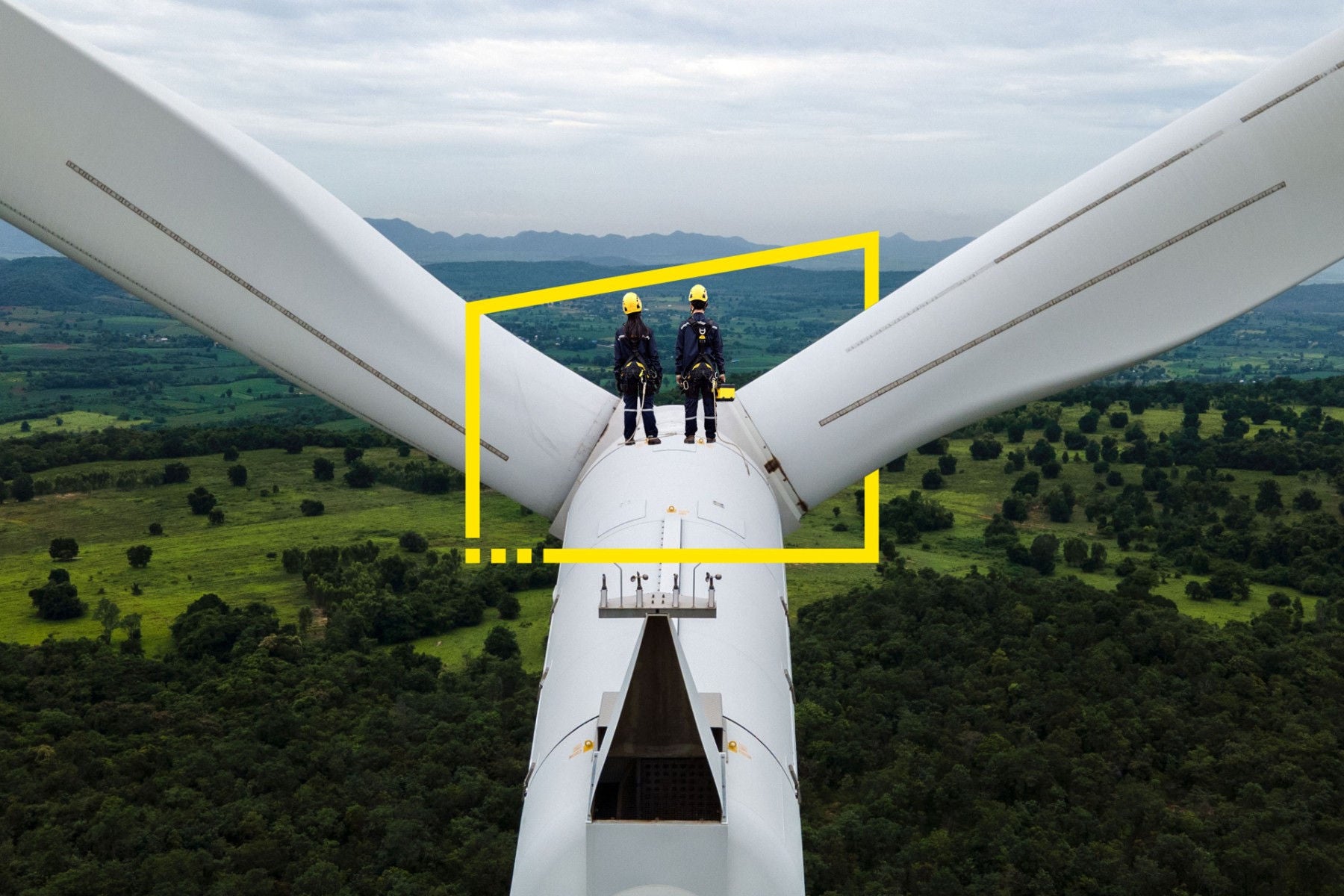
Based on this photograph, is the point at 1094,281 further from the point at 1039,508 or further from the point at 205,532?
the point at 205,532

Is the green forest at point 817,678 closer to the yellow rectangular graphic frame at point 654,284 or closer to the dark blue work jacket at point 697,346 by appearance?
the dark blue work jacket at point 697,346

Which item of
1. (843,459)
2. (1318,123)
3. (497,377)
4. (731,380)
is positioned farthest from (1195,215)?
(731,380)

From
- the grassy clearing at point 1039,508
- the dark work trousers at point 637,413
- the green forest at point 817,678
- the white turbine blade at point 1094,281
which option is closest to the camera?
the white turbine blade at point 1094,281

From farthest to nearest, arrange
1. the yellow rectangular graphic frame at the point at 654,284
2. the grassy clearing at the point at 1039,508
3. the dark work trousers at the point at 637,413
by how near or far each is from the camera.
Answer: the grassy clearing at the point at 1039,508 < the dark work trousers at the point at 637,413 < the yellow rectangular graphic frame at the point at 654,284

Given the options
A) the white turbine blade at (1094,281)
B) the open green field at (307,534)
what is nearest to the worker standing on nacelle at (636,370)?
the white turbine blade at (1094,281)

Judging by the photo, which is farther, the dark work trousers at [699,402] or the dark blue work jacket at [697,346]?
the dark blue work jacket at [697,346]

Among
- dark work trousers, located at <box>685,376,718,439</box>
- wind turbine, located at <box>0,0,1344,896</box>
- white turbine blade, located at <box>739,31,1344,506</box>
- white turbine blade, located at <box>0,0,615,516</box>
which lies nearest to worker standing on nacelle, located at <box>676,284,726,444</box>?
dark work trousers, located at <box>685,376,718,439</box>

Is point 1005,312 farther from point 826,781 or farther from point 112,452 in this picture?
point 112,452

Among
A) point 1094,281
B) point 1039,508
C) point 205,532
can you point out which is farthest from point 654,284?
point 1039,508
